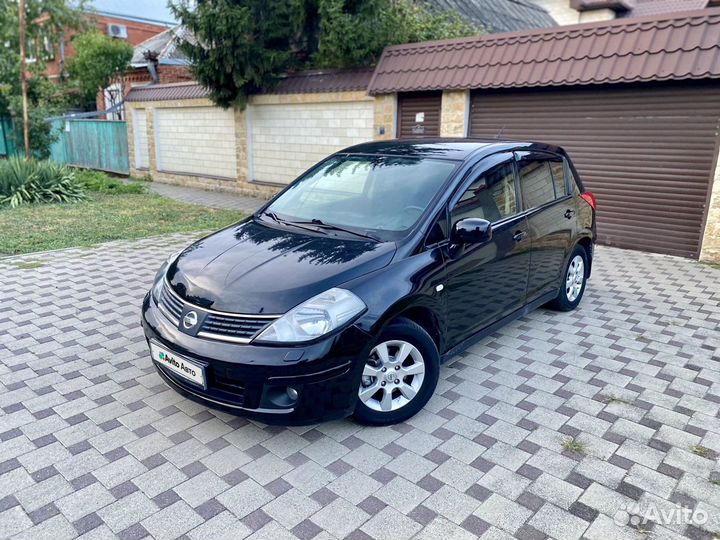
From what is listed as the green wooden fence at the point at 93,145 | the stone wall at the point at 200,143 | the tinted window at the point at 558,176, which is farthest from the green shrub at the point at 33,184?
the tinted window at the point at 558,176

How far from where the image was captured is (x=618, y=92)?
8180mm

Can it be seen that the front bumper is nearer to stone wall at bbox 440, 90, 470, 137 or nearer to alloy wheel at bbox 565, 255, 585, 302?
alloy wheel at bbox 565, 255, 585, 302

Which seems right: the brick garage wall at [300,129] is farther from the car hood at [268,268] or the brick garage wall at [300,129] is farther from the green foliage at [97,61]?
the green foliage at [97,61]

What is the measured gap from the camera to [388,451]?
316 centimetres

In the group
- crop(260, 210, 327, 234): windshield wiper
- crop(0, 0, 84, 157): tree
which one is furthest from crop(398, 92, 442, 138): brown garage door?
crop(0, 0, 84, 157): tree

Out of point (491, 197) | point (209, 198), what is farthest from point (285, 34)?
point (491, 197)

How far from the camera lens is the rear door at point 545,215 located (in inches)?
183

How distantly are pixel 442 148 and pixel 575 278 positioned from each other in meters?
2.26

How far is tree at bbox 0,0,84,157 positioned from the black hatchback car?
16.0 meters

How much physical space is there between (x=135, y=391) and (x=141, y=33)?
3457cm

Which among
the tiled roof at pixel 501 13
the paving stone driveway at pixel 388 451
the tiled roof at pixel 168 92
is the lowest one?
the paving stone driveway at pixel 388 451

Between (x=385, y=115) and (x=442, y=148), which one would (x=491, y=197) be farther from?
(x=385, y=115)

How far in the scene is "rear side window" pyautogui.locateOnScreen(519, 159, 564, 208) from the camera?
15.2ft

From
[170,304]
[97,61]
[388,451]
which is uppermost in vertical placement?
[97,61]
